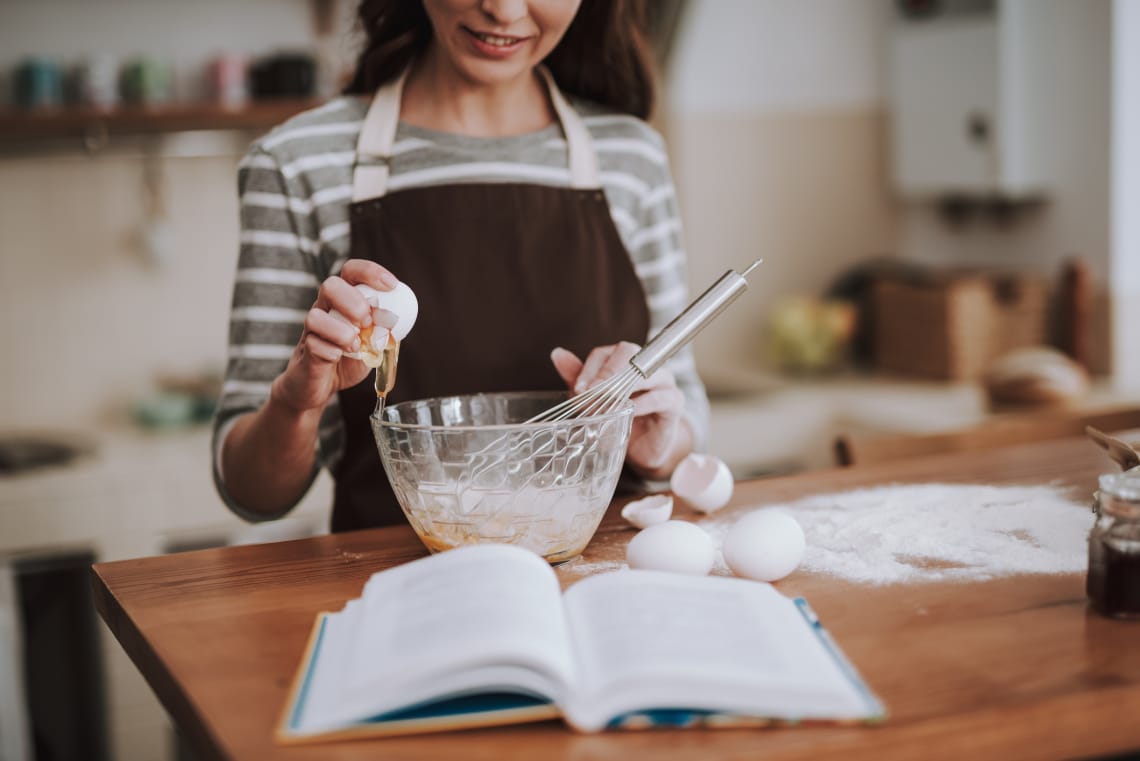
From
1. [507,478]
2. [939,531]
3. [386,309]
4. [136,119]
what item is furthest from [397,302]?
[136,119]

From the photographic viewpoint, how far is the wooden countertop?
67cm

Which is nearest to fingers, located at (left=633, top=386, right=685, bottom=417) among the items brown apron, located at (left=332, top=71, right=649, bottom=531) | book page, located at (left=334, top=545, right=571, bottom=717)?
brown apron, located at (left=332, top=71, right=649, bottom=531)

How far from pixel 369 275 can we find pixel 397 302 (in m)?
0.03

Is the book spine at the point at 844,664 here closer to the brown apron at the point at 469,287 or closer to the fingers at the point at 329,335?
the fingers at the point at 329,335

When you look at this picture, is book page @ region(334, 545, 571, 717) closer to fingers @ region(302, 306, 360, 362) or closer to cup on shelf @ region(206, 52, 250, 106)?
fingers @ region(302, 306, 360, 362)

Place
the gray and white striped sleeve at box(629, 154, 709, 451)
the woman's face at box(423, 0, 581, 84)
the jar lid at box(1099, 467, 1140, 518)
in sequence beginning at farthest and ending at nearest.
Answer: the gray and white striped sleeve at box(629, 154, 709, 451) → the woman's face at box(423, 0, 581, 84) → the jar lid at box(1099, 467, 1140, 518)

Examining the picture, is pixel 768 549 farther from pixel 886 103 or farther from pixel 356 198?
pixel 886 103

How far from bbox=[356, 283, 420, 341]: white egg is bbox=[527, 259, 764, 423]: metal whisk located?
5.8 inches

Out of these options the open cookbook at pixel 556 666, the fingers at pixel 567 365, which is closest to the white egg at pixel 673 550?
the open cookbook at pixel 556 666

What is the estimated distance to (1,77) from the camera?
2615mm

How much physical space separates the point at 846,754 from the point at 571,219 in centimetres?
82

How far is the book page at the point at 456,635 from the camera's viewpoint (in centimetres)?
68

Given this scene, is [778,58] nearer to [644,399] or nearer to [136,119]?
[136,119]

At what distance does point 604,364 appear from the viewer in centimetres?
111
